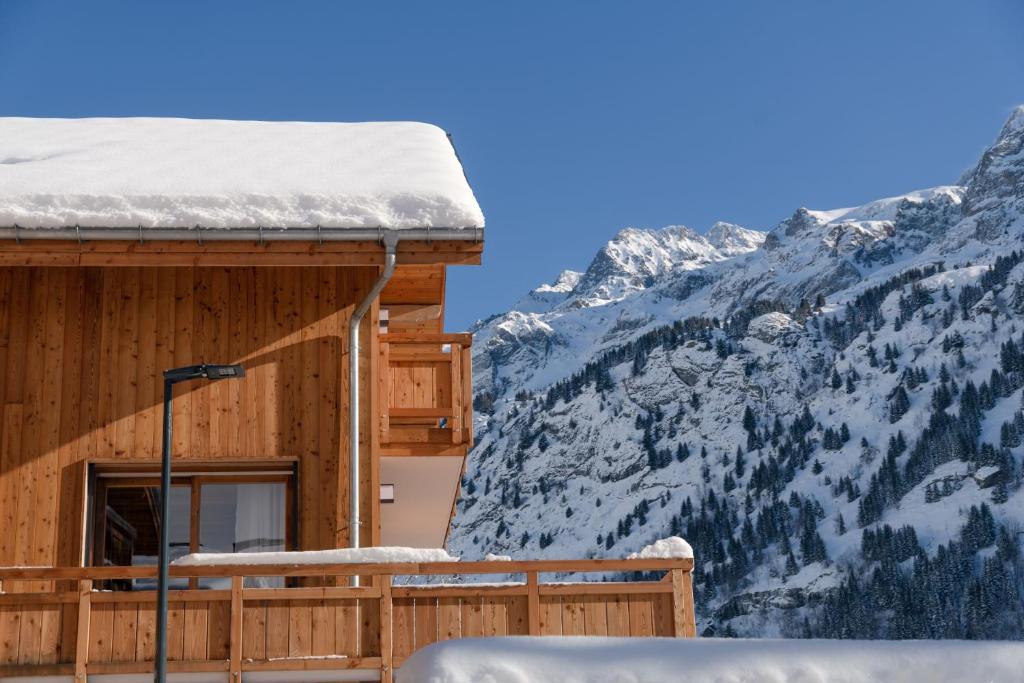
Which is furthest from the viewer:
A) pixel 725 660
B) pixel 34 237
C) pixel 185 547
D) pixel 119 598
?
pixel 185 547

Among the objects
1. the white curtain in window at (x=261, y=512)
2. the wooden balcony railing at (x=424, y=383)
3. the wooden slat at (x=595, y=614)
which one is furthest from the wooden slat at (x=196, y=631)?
the wooden balcony railing at (x=424, y=383)

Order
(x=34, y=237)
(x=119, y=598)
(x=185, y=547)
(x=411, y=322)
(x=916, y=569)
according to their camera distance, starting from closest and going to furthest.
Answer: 1. (x=119, y=598)
2. (x=34, y=237)
3. (x=185, y=547)
4. (x=411, y=322)
5. (x=916, y=569)

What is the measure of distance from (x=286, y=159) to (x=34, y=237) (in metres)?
3.37

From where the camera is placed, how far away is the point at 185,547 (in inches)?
477

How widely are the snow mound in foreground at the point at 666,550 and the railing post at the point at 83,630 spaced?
15.0ft

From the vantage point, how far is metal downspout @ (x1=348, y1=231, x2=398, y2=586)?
11695 millimetres

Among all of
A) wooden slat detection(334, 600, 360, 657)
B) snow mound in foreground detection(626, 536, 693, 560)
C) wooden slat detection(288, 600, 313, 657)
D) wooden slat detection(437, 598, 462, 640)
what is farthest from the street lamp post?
snow mound in foreground detection(626, 536, 693, 560)

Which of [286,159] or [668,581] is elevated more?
[286,159]

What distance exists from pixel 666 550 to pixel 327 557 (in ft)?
9.69

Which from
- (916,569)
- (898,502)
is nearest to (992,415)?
(898,502)

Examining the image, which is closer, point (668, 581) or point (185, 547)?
point (668, 581)

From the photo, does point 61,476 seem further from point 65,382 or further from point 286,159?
point 286,159

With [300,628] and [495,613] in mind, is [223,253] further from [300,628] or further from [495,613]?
[495,613]

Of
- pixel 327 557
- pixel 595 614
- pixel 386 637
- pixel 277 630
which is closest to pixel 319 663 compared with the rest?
pixel 277 630
